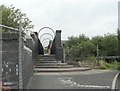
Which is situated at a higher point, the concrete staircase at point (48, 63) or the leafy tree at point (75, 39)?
the leafy tree at point (75, 39)

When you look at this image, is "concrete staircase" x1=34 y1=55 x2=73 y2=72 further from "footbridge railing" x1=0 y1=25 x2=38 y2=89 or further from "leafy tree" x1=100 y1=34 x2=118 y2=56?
"leafy tree" x1=100 y1=34 x2=118 y2=56

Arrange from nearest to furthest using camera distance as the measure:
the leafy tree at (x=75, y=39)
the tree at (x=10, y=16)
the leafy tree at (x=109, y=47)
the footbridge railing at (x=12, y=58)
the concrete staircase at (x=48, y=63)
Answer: the footbridge railing at (x=12, y=58) → the concrete staircase at (x=48, y=63) → the tree at (x=10, y=16) → the leafy tree at (x=109, y=47) → the leafy tree at (x=75, y=39)

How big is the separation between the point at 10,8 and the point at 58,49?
18.5 metres

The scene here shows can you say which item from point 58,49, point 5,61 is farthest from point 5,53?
point 58,49

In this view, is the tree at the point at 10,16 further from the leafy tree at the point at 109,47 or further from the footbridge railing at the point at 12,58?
the footbridge railing at the point at 12,58

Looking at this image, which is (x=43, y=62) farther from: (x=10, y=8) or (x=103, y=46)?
(x=103, y=46)

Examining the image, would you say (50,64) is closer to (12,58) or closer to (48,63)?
(48,63)

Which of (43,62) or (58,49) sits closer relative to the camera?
(43,62)

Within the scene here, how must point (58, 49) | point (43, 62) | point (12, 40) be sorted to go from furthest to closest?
1. point (58, 49)
2. point (43, 62)
3. point (12, 40)

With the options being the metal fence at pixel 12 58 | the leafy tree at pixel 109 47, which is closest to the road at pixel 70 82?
the metal fence at pixel 12 58

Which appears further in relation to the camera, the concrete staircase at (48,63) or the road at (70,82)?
the concrete staircase at (48,63)

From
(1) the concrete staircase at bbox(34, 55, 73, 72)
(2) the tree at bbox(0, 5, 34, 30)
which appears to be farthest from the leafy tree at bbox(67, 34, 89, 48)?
(1) the concrete staircase at bbox(34, 55, 73, 72)

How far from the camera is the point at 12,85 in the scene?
23.1 feet

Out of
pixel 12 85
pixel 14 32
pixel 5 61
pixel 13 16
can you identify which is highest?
pixel 13 16
